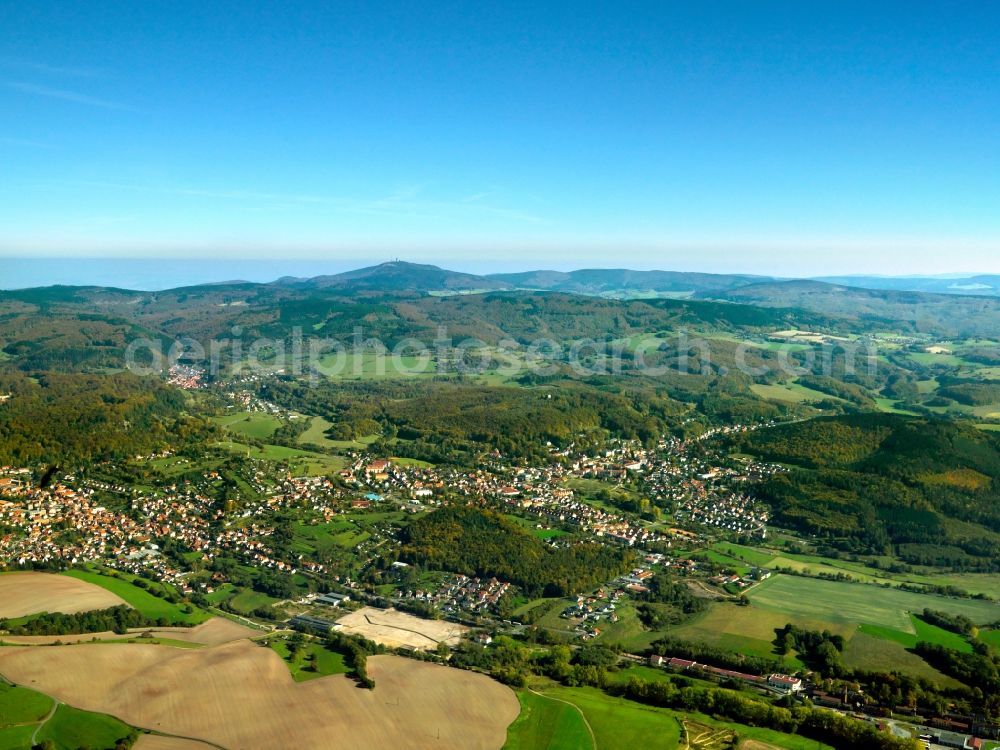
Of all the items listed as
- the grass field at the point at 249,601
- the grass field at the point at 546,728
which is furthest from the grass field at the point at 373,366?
the grass field at the point at 546,728

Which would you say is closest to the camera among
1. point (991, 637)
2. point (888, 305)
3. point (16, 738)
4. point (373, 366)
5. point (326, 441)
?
point (16, 738)

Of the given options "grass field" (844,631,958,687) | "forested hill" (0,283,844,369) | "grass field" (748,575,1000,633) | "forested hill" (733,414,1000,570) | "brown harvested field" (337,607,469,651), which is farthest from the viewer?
"forested hill" (0,283,844,369)

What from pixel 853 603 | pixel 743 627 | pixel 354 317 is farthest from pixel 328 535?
pixel 354 317

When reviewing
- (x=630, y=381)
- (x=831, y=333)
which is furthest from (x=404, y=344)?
(x=831, y=333)

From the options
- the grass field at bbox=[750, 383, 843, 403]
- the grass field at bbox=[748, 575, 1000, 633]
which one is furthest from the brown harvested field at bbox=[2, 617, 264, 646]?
the grass field at bbox=[750, 383, 843, 403]

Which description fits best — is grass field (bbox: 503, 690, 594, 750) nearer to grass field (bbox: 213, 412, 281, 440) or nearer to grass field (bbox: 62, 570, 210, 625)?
grass field (bbox: 62, 570, 210, 625)

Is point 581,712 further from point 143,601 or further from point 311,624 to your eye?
point 143,601

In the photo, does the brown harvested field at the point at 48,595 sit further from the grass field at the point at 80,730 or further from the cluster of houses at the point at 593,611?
the cluster of houses at the point at 593,611
